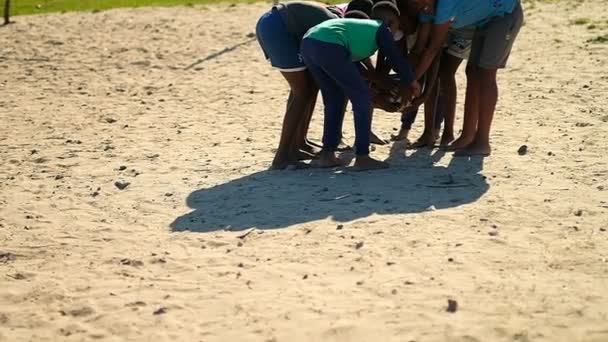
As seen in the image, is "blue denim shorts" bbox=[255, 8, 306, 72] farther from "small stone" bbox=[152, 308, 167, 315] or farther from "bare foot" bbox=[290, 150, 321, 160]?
"small stone" bbox=[152, 308, 167, 315]

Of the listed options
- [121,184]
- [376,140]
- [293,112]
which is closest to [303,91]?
[293,112]

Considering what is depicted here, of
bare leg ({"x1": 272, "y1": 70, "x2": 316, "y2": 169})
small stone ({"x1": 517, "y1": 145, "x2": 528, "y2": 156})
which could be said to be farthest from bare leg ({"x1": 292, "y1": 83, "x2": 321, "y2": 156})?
small stone ({"x1": 517, "y1": 145, "x2": 528, "y2": 156})

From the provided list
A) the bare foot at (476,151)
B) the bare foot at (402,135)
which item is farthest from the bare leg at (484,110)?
the bare foot at (402,135)

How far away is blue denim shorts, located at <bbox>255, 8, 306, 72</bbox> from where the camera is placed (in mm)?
7406

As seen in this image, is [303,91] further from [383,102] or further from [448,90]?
[448,90]

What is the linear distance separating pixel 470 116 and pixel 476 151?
381mm

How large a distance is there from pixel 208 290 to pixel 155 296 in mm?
287

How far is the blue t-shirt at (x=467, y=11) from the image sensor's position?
7242 millimetres

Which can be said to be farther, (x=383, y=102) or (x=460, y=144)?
(x=460, y=144)

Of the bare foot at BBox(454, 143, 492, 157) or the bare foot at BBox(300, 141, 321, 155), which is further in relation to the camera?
the bare foot at BBox(300, 141, 321, 155)

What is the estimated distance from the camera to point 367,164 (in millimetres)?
7367

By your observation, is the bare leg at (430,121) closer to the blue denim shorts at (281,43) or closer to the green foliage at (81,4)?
the blue denim shorts at (281,43)

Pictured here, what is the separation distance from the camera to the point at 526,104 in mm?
9375

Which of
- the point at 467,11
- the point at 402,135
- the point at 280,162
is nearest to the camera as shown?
the point at 467,11
